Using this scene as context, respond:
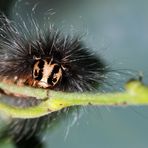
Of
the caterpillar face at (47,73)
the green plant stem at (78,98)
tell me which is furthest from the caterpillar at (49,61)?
the green plant stem at (78,98)

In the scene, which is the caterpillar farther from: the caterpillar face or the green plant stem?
the green plant stem

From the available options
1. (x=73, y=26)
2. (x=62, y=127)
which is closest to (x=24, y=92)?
(x=73, y=26)

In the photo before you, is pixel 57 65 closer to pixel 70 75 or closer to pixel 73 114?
pixel 70 75

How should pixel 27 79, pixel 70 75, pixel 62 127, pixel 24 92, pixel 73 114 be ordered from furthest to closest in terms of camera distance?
pixel 62 127
pixel 73 114
pixel 70 75
pixel 27 79
pixel 24 92

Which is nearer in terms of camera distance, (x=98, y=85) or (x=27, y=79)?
(x=27, y=79)

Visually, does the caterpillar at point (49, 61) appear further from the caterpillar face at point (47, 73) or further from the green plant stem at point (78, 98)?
the green plant stem at point (78, 98)

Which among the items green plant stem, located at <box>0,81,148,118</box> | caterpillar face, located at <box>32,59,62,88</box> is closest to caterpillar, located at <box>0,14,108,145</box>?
caterpillar face, located at <box>32,59,62,88</box>

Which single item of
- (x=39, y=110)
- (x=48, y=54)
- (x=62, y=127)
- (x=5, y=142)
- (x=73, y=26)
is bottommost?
(x=5, y=142)
